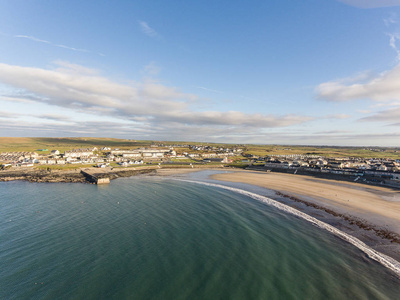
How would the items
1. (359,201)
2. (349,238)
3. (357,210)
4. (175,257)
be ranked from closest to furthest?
(175,257) → (349,238) → (357,210) → (359,201)

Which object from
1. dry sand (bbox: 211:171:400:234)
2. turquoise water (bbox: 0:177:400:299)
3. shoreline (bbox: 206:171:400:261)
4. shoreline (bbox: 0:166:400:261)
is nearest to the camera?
turquoise water (bbox: 0:177:400:299)

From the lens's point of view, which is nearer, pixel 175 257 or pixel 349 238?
pixel 175 257

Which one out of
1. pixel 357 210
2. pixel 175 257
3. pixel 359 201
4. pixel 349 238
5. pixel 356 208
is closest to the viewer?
pixel 175 257

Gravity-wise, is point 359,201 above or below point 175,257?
below

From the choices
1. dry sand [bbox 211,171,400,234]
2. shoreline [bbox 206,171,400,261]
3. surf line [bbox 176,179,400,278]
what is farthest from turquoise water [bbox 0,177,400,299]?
dry sand [bbox 211,171,400,234]

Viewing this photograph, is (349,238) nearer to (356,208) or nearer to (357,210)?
(357,210)

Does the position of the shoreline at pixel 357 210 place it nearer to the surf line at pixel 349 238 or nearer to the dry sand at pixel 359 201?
the dry sand at pixel 359 201

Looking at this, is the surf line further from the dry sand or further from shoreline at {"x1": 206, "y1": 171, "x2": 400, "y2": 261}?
the dry sand

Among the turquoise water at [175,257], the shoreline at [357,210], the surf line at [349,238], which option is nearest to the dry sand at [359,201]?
the shoreline at [357,210]

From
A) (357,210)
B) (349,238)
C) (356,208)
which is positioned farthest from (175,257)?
(356,208)
